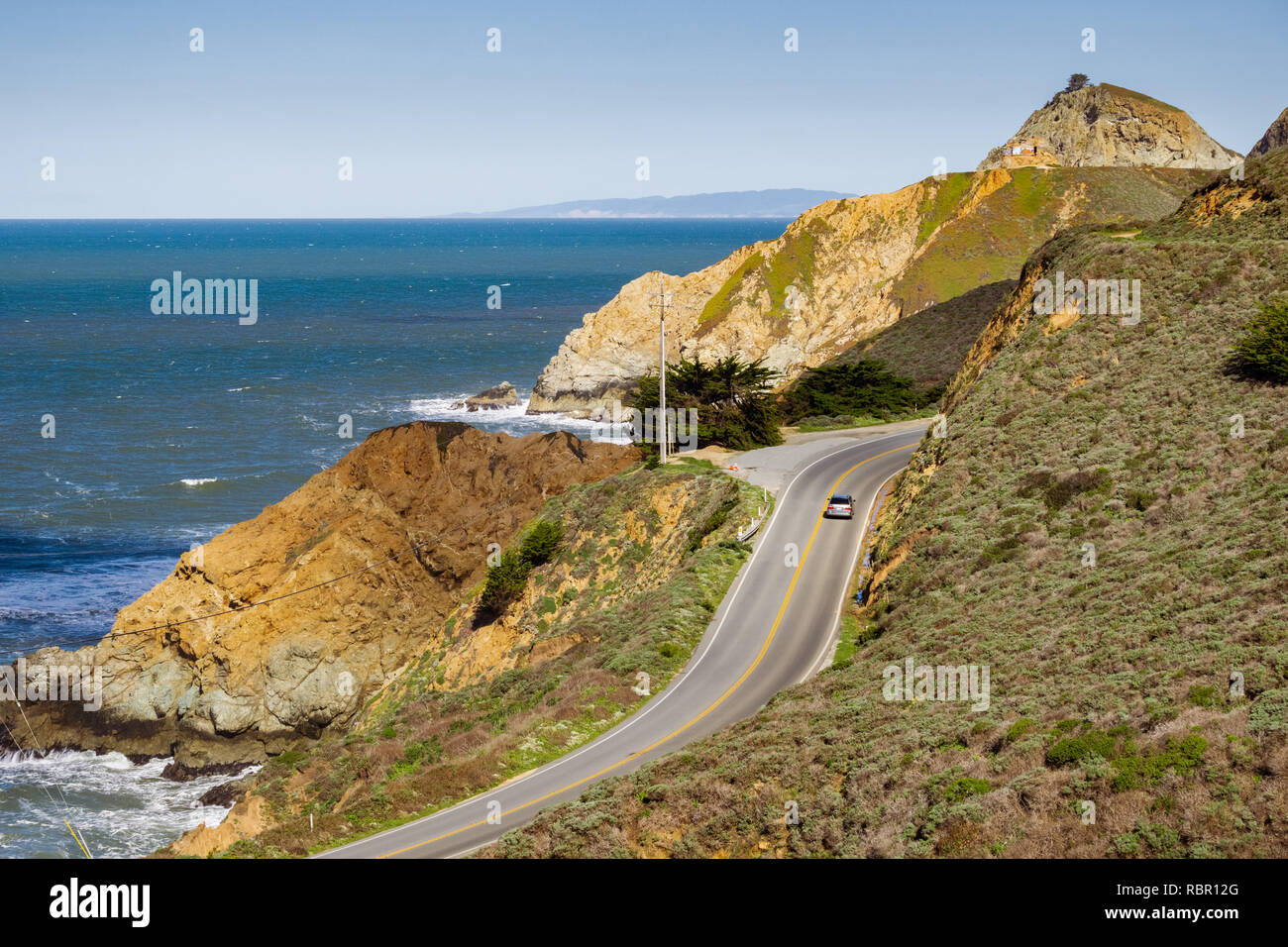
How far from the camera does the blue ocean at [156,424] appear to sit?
37.1 metres

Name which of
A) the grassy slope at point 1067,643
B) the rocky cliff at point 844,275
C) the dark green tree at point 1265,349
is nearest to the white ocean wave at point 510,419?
the rocky cliff at point 844,275

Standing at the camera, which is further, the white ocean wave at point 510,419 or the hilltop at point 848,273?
the hilltop at point 848,273

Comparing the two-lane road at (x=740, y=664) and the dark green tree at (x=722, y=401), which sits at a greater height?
the dark green tree at (x=722, y=401)

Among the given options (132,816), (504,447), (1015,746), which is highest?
(504,447)

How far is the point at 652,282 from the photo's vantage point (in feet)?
335

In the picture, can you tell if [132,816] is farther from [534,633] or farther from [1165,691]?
[1165,691]

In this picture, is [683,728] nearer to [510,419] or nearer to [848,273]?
[510,419]

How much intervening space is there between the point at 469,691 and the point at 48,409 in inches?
3048

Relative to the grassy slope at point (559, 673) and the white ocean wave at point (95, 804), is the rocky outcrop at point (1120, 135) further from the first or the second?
the white ocean wave at point (95, 804)

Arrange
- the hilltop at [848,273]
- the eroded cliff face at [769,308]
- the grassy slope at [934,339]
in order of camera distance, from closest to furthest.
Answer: the grassy slope at [934,339] < the hilltop at [848,273] < the eroded cliff face at [769,308]

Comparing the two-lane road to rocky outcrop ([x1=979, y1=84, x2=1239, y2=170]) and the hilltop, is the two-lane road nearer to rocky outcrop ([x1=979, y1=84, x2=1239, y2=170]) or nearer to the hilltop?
the hilltop

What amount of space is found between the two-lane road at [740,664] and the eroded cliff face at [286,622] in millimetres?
13167

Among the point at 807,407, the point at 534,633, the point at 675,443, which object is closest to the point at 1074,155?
the point at 807,407

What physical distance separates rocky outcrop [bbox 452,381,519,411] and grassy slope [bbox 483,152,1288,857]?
2590 inches
